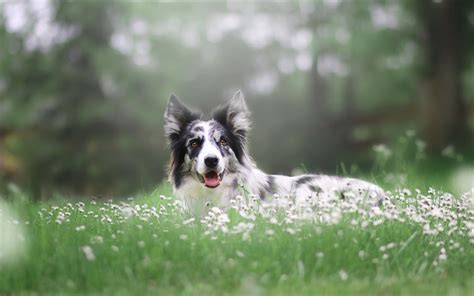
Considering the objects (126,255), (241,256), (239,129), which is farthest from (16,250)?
(239,129)

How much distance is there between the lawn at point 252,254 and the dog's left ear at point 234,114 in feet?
4.00

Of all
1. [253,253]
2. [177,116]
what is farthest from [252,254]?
[177,116]

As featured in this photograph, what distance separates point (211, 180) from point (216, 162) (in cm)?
29

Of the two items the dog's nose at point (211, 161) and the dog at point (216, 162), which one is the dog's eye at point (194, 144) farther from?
the dog's nose at point (211, 161)

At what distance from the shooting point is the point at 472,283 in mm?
6160

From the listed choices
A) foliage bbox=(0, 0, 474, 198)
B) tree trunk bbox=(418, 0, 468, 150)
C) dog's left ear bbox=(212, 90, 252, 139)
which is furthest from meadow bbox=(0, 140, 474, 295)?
tree trunk bbox=(418, 0, 468, 150)

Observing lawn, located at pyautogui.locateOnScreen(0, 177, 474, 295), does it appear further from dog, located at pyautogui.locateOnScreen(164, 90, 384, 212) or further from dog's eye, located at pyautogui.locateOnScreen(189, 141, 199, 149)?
dog's eye, located at pyautogui.locateOnScreen(189, 141, 199, 149)

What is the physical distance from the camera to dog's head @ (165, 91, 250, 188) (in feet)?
24.5

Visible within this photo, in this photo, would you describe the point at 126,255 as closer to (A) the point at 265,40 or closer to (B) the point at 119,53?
(B) the point at 119,53

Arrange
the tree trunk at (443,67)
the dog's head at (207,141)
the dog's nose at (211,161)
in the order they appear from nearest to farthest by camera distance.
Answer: the dog's nose at (211,161) → the dog's head at (207,141) → the tree trunk at (443,67)

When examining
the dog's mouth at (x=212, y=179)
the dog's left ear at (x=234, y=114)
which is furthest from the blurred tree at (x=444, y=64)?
the dog's mouth at (x=212, y=179)

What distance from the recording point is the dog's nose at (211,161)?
7.33 metres

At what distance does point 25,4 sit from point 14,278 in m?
18.3

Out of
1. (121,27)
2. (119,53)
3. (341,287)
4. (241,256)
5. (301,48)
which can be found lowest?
(341,287)
